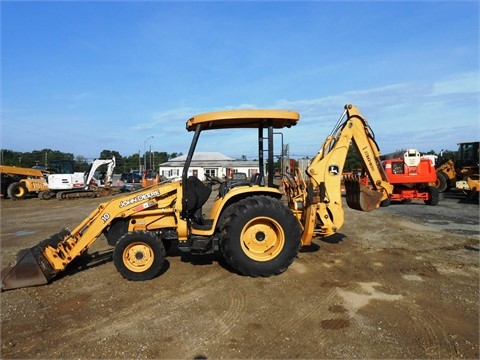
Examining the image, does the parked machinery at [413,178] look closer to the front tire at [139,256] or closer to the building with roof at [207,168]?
the building with roof at [207,168]

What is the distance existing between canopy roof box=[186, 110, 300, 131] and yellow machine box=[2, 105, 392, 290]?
15 millimetres

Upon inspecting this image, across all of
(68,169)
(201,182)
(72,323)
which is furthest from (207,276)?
(68,169)

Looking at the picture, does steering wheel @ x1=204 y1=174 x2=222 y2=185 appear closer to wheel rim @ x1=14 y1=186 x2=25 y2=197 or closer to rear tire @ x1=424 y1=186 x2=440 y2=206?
rear tire @ x1=424 y1=186 x2=440 y2=206

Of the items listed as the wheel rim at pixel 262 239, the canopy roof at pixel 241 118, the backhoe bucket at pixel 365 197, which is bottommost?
Answer: the wheel rim at pixel 262 239

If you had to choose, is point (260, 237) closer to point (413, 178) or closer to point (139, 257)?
point (139, 257)

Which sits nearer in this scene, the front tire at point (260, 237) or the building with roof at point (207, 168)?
the front tire at point (260, 237)

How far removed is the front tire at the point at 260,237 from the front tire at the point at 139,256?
0.98 meters

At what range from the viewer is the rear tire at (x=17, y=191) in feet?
73.0

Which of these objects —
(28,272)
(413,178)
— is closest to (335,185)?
(28,272)

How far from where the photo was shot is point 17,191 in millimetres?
22625

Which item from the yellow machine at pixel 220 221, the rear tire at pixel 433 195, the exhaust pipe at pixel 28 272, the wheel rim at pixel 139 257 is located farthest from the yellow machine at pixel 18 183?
the rear tire at pixel 433 195

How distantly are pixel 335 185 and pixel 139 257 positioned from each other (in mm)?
3380

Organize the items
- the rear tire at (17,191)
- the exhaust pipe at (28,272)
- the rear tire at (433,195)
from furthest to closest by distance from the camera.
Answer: the rear tire at (17,191) < the rear tire at (433,195) < the exhaust pipe at (28,272)

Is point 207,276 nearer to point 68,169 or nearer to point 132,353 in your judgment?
point 132,353
